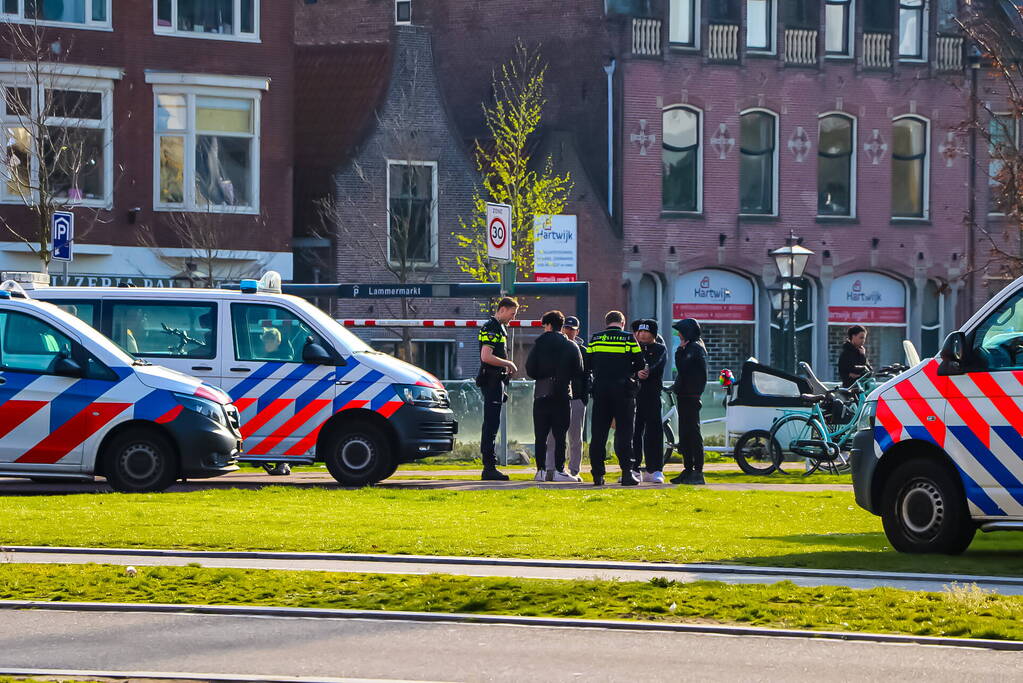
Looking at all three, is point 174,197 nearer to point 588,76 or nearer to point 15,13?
point 15,13

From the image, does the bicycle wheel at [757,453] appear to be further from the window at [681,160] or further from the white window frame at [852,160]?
the white window frame at [852,160]

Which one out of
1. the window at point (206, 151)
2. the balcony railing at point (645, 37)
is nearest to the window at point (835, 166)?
the balcony railing at point (645, 37)

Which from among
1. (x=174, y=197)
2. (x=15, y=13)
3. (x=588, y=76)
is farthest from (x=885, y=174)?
(x=15, y=13)

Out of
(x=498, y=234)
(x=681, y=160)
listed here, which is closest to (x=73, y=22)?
(x=498, y=234)

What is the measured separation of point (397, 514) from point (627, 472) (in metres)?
4.73

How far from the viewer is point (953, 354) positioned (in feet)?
38.9

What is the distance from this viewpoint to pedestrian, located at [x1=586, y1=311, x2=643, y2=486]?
18.8 metres

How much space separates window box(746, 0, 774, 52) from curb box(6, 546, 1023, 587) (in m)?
31.7

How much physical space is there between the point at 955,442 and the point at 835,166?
102 ft

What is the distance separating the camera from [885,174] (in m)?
42.6

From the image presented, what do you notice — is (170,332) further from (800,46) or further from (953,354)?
(800,46)

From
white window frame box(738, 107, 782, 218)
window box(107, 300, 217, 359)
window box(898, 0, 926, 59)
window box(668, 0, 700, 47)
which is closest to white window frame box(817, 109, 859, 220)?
white window frame box(738, 107, 782, 218)

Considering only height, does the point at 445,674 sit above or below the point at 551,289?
below

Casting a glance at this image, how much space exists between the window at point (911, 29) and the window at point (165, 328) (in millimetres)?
27959
